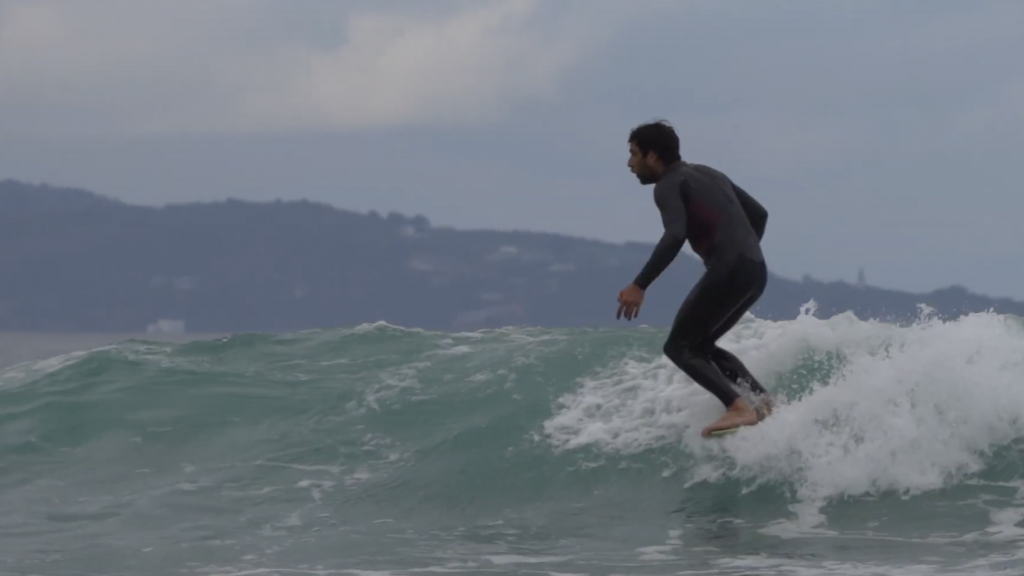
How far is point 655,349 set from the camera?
1077 cm

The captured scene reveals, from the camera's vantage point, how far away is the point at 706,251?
25.1 feet

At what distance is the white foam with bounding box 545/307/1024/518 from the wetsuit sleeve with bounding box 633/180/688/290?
131cm

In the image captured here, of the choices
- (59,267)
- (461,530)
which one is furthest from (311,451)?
(59,267)

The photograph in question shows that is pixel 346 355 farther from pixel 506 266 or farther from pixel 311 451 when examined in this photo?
pixel 506 266

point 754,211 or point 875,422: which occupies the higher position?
point 754,211

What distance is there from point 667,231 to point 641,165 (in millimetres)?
509

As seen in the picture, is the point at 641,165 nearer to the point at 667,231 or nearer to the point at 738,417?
the point at 667,231

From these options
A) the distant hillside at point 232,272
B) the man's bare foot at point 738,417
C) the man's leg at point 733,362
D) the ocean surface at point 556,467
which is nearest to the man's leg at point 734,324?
the man's leg at point 733,362

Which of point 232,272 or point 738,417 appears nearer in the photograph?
point 738,417

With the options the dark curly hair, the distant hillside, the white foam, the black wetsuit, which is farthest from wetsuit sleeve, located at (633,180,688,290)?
the distant hillside

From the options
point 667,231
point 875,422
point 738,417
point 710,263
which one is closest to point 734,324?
point 710,263

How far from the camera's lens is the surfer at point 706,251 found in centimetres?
755

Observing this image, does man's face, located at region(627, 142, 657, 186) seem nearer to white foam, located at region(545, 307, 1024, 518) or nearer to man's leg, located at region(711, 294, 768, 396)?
man's leg, located at region(711, 294, 768, 396)

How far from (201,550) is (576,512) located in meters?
2.15
